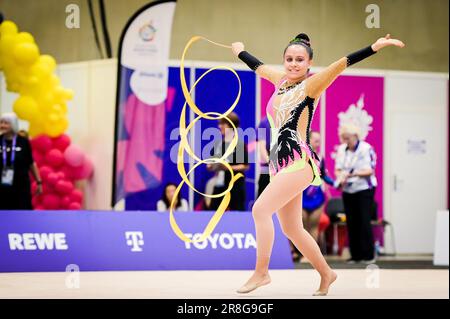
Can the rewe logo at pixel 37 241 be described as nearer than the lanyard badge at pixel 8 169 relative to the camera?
Yes

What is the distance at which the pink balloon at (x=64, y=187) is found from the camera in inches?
412

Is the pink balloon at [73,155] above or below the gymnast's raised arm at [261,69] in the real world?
below

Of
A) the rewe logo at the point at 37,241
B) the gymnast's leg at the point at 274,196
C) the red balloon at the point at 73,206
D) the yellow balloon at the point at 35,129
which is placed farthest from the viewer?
the red balloon at the point at 73,206

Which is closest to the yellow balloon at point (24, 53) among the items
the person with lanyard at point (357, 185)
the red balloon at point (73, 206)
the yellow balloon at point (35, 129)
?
the yellow balloon at point (35, 129)

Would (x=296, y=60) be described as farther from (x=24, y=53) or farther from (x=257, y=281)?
(x=24, y=53)

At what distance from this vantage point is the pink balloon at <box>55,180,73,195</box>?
10477 millimetres

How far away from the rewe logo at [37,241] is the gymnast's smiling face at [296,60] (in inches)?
133

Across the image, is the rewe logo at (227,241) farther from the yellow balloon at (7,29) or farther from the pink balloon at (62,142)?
the yellow balloon at (7,29)

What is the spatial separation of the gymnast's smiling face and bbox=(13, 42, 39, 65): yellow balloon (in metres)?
5.41

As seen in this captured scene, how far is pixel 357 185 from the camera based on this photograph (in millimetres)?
9516

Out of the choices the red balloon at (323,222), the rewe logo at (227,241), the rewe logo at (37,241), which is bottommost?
the red balloon at (323,222)

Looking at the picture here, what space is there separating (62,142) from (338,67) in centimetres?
624

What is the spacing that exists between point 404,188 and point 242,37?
373cm
